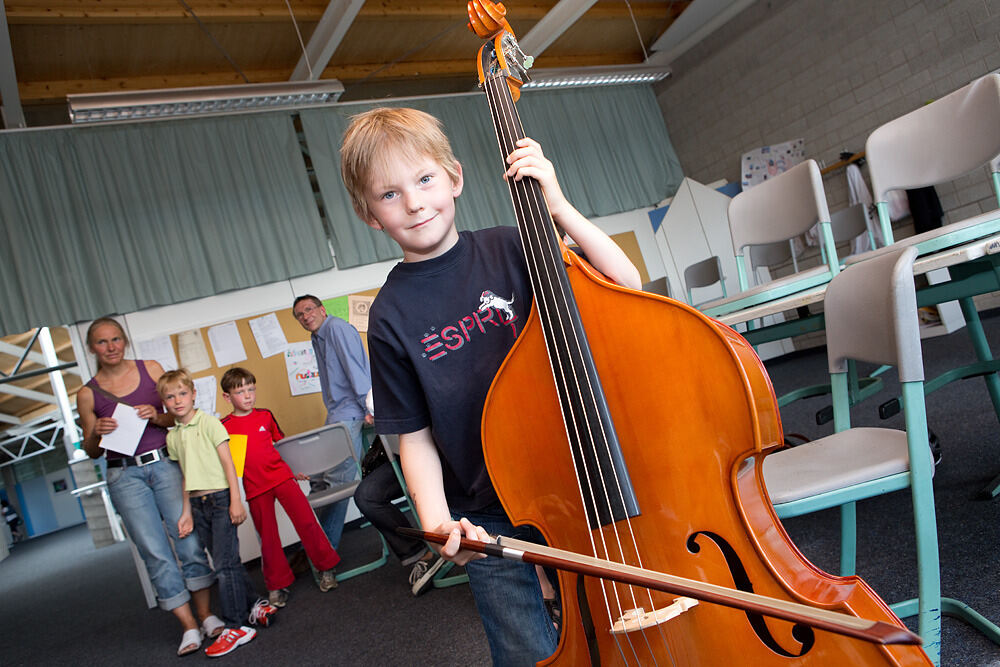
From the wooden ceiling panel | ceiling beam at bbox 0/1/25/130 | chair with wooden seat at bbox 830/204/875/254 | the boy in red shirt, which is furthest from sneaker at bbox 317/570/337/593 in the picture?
chair with wooden seat at bbox 830/204/875/254

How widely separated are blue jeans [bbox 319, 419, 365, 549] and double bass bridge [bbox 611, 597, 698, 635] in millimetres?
2830

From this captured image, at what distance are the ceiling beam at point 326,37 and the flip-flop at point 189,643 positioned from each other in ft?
12.6

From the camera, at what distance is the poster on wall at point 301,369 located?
4.57m

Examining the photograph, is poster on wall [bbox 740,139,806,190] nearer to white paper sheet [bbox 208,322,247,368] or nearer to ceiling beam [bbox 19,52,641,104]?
ceiling beam [bbox 19,52,641,104]

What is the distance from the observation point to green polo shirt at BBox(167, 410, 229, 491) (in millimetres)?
2742

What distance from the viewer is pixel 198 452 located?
9.07 ft

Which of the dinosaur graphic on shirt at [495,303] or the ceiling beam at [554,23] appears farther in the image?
the ceiling beam at [554,23]

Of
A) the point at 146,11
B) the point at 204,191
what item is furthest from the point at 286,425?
the point at 146,11

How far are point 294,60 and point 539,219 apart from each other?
539cm

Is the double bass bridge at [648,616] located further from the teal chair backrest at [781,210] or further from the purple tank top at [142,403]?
the purple tank top at [142,403]

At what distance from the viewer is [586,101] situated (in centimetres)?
636

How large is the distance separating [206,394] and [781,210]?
3689mm

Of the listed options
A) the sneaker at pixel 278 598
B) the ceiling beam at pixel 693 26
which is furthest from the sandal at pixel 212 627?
the ceiling beam at pixel 693 26

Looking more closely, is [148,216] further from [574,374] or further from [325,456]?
[574,374]
